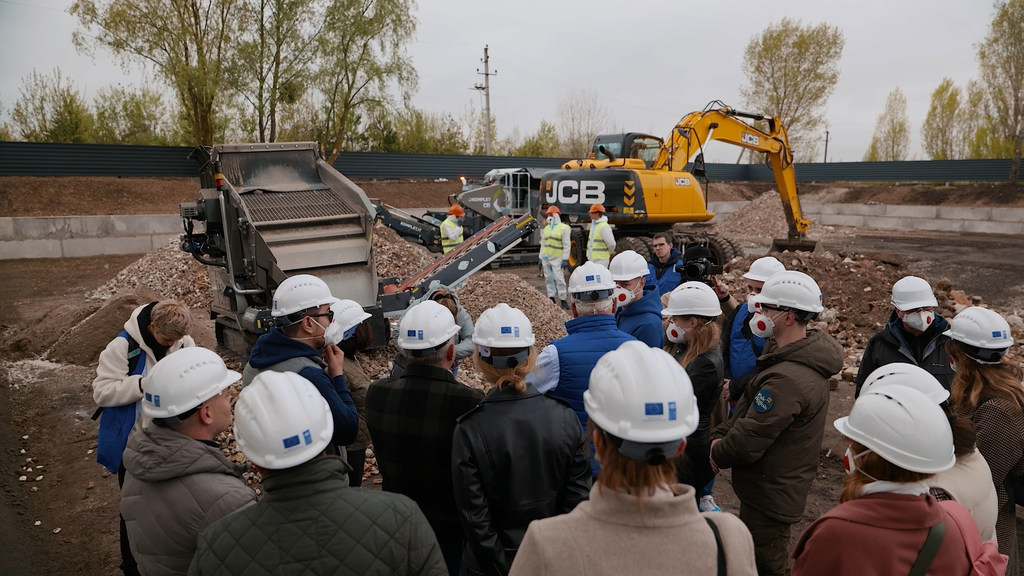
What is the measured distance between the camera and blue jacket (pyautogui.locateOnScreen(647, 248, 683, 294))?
6.59 m

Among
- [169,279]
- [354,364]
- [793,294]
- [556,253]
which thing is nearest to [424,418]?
[354,364]

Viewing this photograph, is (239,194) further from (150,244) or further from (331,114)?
(331,114)

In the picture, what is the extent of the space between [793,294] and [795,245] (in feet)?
44.8

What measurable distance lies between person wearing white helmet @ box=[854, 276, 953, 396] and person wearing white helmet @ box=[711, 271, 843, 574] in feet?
4.46

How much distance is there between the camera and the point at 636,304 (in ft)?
14.7

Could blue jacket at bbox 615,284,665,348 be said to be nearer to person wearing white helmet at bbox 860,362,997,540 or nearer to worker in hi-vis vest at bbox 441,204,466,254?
person wearing white helmet at bbox 860,362,997,540

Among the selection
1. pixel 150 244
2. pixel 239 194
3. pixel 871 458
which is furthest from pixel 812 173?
pixel 871 458

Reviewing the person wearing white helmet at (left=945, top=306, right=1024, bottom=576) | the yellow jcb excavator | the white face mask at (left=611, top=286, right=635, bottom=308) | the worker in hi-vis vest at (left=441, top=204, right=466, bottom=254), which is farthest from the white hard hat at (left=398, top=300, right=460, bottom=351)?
the yellow jcb excavator

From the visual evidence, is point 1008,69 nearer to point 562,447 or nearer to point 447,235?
point 447,235

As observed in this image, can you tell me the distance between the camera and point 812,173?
118 ft

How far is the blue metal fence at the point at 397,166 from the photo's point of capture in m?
22.1

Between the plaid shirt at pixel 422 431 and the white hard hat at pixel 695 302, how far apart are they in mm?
1448

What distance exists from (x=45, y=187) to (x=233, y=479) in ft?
79.8

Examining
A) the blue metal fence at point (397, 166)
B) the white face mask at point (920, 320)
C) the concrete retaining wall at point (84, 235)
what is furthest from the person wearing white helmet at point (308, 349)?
the blue metal fence at point (397, 166)
